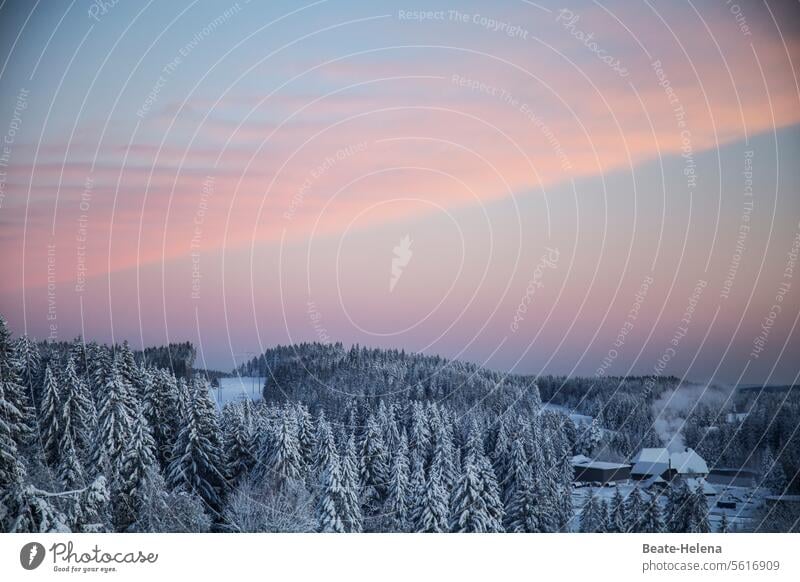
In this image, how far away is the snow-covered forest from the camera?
19.5 metres

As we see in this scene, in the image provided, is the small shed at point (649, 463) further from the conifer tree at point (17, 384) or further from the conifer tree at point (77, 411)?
the conifer tree at point (17, 384)

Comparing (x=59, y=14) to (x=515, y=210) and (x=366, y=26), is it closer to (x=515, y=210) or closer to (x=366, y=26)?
(x=366, y=26)

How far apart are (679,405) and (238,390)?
388 inches

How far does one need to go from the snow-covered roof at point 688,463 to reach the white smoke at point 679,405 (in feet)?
0.64

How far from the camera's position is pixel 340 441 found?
21.6 meters

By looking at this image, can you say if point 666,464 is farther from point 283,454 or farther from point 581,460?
point 283,454

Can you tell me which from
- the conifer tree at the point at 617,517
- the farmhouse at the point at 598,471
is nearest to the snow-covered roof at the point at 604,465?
the farmhouse at the point at 598,471

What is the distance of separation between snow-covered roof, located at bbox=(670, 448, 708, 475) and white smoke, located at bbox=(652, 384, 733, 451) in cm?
20

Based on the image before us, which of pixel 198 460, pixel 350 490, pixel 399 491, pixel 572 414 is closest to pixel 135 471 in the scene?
pixel 198 460

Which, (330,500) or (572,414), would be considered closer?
Answer: (330,500)

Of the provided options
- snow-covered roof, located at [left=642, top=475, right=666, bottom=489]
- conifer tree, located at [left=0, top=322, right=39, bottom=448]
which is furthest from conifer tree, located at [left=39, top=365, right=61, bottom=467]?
snow-covered roof, located at [left=642, top=475, right=666, bottom=489]

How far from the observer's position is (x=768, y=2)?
18719 mm

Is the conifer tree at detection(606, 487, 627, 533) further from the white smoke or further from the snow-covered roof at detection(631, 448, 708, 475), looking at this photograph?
the white smoke
